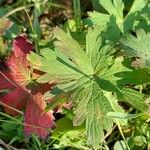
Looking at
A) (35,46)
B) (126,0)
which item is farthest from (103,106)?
(126,0)

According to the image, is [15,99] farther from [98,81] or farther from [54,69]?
[98,81]

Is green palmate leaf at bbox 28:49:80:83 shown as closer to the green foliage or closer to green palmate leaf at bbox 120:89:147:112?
the green foliage

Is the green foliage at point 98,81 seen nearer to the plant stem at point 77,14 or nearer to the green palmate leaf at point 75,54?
the green palmate leaf at point 75,54

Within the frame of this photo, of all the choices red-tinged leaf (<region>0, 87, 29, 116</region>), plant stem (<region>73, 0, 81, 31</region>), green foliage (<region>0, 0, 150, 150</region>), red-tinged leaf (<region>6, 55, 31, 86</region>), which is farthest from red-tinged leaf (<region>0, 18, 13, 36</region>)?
plant stem (<region>73, 0, 81, 31</region>)

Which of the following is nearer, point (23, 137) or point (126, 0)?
point (23, 137)

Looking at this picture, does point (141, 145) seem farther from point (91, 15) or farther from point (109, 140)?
point (91, 15)

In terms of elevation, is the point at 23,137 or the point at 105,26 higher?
the point at 105,26

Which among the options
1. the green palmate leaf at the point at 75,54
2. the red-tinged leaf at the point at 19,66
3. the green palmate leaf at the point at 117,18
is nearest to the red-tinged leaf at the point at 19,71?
the red-tinged leaf at the point at 19,66
